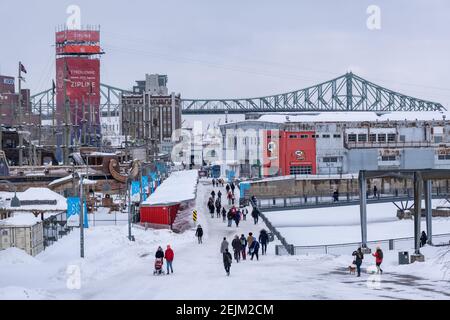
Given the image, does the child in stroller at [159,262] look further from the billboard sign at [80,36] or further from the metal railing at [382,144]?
the billboard sign at [80,36]

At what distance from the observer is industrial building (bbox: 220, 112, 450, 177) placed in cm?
8481

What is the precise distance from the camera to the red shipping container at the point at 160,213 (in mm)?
37562

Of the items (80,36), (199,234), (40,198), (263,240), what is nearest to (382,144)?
(40,198)

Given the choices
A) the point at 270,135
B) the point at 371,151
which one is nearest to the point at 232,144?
the point at 270,135

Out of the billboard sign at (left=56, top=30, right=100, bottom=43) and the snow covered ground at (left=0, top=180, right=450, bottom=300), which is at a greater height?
the billboard sign at (left=56, top=30, right=100, bottom=43)

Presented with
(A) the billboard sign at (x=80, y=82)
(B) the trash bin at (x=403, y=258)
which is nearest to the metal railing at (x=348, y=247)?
(B) the trash bin at (x=403, y=258)

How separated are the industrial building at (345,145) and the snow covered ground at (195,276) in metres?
51.1

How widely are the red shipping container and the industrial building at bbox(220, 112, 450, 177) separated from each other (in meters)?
45.2

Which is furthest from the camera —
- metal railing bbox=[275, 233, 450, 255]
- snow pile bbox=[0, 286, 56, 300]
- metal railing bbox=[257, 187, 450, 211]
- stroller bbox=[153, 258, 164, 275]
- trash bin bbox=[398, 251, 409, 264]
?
metal railing bbox=[257, 187, 450, 211]

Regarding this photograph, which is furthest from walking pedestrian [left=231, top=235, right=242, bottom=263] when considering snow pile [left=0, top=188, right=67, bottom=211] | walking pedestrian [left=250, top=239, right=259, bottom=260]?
snow pile [left=0, top=188, right=67, bottom=211]

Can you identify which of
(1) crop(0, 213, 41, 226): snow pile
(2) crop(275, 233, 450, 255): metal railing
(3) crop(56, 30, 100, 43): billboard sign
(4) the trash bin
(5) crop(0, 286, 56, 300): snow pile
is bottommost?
(2) crop(275, 233, 450, 255): metal railing

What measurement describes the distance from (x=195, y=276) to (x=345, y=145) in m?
62.8

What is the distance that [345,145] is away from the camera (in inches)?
3393

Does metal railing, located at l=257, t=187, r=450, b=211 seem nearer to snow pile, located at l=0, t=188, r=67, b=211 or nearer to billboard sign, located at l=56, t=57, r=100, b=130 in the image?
snow pile, located at l=0, t=188, r=67, b=211
